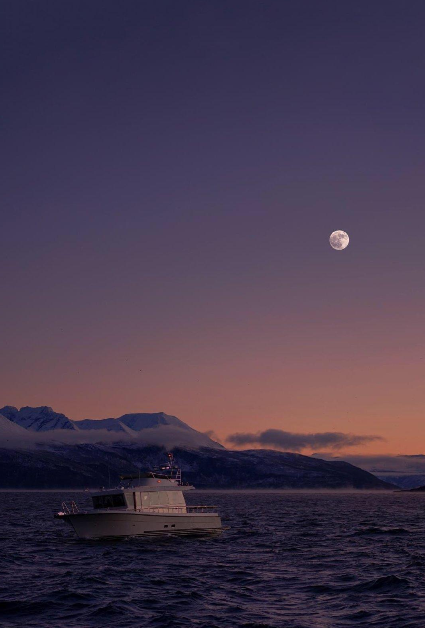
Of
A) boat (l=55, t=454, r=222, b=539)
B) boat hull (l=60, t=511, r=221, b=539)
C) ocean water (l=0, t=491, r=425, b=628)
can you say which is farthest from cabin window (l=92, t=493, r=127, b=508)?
ocean water (l=0, t=491, r=425, b=628)

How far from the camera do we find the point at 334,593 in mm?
34656

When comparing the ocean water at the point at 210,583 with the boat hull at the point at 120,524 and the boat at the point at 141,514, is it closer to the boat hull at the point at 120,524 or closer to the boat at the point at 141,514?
the boat hull at the point at 120,524

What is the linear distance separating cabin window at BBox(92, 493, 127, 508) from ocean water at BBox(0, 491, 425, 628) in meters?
3.08

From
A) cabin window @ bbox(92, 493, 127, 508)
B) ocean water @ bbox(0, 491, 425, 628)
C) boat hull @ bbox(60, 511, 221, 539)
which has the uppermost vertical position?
cabin window @ bbox(92, 493, 127, 508)

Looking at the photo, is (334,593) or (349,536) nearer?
(334,593)

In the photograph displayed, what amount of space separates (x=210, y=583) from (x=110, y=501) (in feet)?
68.7

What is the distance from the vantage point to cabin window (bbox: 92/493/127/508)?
56.0 m

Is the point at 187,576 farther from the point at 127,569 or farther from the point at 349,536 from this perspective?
the point at 349,536

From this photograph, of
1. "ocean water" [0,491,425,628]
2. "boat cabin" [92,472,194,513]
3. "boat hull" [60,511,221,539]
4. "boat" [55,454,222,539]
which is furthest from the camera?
"boat cabin" [92,472,194,513]

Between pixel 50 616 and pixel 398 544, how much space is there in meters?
42.8

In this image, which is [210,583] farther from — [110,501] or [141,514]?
[110,501]

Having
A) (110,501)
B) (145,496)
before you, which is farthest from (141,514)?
(110,501)

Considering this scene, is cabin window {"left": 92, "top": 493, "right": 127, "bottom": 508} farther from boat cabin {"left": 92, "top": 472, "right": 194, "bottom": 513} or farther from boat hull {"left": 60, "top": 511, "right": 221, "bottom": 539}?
boat hull {"left": 60, "top": 511, "right": 221, "bottom": 539}

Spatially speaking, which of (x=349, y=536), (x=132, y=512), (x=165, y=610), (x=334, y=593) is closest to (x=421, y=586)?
(x=334, y=593)
